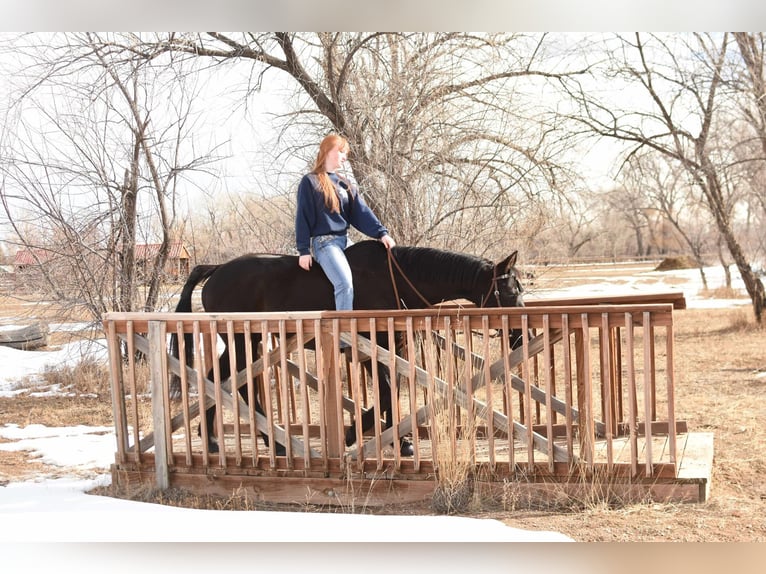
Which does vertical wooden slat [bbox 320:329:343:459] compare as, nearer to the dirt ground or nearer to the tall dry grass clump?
the tall dry grass clump

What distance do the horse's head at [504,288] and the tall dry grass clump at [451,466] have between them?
1.99ft

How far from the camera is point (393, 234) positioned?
6.86 metres

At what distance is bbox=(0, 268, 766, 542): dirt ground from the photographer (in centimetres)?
346

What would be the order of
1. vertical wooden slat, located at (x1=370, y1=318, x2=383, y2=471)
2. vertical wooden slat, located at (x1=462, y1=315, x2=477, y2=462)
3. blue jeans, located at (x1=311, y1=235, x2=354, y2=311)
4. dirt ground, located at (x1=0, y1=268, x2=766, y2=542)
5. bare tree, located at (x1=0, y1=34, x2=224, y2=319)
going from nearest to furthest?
dirt ground, located at (x1=0, y1=268, x2=766, y2=542) < vertical wooden slat, located at (x1=462, y1=315, x2=477, y2=462) < vertical wooden slat, located at (x1=370, y1=318, x2=383, y2=471) < blue jeans, located at (x1=311, y1=235, x2=354, y2=311) < bare tree, located at (x1=0, y1=34, x2=224, y2=319)

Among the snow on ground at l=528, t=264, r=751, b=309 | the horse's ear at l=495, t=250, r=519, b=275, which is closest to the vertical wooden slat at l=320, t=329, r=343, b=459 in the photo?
the horse's ear at l=495, t=250, r=519, b=275

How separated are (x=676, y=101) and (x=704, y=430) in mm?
6657

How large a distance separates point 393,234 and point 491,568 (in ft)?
12.1

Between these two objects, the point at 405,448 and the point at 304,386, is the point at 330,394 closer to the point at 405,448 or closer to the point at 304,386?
the point at 304,386

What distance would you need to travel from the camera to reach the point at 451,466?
12.3 feet

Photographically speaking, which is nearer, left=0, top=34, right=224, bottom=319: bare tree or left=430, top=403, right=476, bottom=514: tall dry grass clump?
left=430, top=403, right=476, bottom=514: tall dry grass clump

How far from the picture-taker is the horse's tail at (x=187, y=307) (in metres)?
4.31

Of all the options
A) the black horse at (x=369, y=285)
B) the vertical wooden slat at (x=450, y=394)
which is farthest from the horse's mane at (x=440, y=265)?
the vertical wooden slat at (x=450, y=394)

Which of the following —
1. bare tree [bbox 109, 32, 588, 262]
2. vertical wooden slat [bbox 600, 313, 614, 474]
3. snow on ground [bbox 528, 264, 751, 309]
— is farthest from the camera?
snow on ground [bbox 528, 264, 751, 309]
